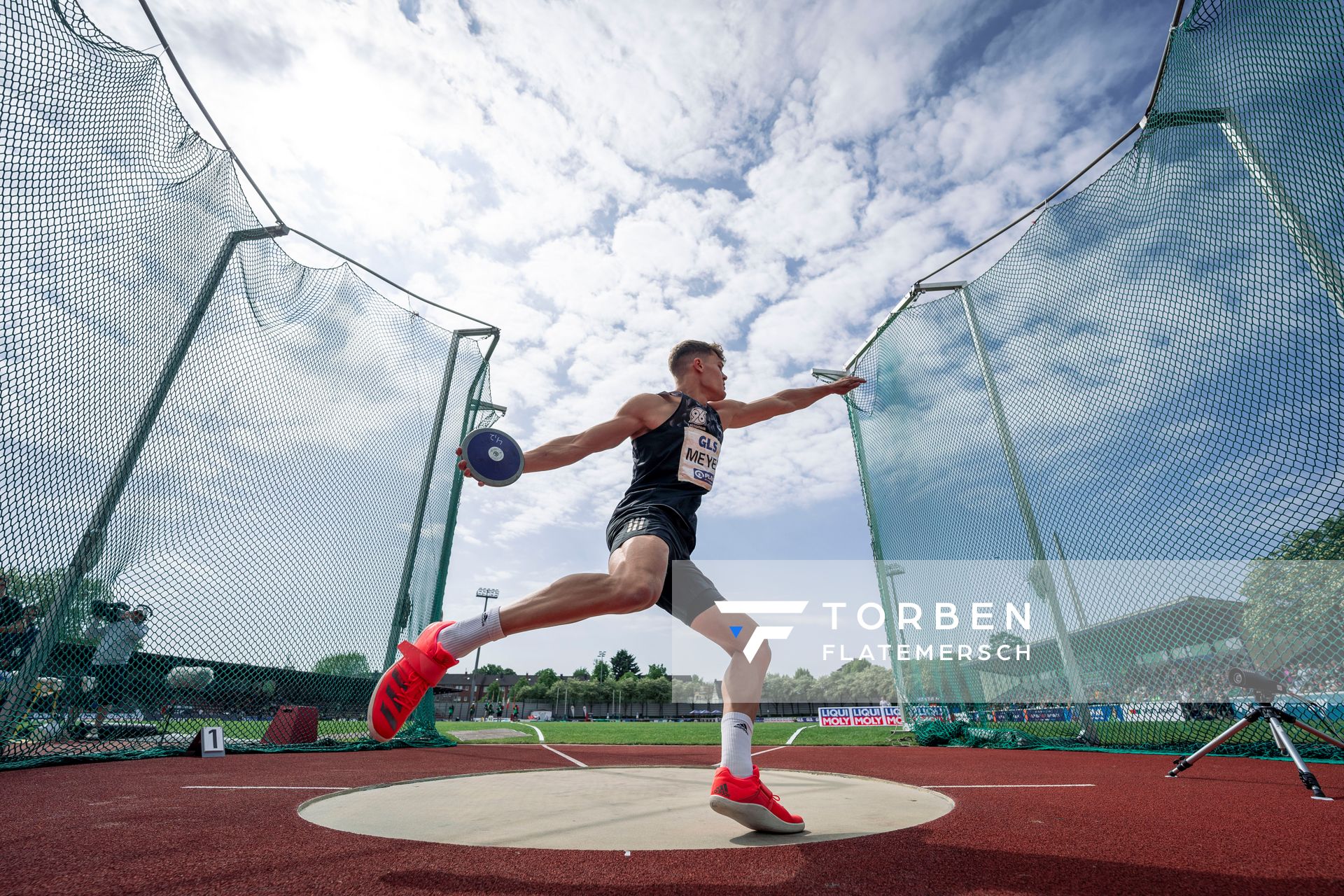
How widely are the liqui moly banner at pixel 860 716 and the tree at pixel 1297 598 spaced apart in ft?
55.1

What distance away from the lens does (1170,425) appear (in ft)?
19.0

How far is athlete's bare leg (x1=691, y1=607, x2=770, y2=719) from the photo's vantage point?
2.61 m

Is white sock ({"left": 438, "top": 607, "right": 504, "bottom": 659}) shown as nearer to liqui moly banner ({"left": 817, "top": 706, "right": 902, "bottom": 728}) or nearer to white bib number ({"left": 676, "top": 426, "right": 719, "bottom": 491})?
white bib number ({"left": 676, "top": 426, "right": 719, "bottom": 491})

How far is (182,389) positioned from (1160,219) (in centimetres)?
875

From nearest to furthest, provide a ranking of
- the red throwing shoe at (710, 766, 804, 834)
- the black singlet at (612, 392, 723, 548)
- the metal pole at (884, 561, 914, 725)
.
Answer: the red throwing shoe at (710, 766, 804, 834) → the black singlet at (612, 392, 723, 548) → the metal pole at (884, 561, 914, 725)

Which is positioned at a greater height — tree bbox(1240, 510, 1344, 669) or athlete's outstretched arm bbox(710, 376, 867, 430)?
athlete's outstretched arm bbox(710, 376, 867, 430)

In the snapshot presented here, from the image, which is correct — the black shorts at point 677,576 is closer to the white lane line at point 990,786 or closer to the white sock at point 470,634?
the white sock at point 470,634

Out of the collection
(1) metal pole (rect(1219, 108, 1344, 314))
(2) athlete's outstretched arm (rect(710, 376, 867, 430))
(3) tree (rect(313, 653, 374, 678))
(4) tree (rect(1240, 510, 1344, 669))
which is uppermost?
(1) metal pole (rect(1219, 108, 1344, 314))

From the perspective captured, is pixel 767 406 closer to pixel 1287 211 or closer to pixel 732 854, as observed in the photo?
pixel 732 854

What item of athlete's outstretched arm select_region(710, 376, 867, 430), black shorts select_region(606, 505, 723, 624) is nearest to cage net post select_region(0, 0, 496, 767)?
black shorts select_region(606, 505, 723, 624)

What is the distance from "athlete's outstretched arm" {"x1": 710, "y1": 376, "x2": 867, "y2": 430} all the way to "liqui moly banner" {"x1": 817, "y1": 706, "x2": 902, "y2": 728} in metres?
19.5

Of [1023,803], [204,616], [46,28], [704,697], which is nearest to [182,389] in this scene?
[204,616]

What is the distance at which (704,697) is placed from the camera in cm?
7294

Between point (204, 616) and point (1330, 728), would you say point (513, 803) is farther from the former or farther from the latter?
point (1330, 728)
